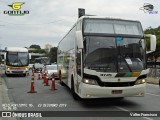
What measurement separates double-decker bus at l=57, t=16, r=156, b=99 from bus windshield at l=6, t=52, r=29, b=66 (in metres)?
21.9

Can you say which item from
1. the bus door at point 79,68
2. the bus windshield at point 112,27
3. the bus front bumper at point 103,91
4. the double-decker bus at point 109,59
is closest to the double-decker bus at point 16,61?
the bus door at point 79,68

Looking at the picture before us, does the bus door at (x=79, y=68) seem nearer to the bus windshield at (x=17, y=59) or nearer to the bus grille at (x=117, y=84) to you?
the bus grille at (x=117, y=84)

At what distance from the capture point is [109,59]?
10648mm

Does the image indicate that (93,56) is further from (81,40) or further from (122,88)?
(122,88)

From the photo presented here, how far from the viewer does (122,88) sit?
34.3 ft

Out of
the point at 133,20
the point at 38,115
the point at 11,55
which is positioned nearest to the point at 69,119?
the point at 38,115

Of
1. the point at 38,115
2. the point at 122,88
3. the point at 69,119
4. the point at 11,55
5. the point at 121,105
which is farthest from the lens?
the point at 11,55

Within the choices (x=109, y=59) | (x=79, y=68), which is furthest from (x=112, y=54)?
(x=79, y=68)

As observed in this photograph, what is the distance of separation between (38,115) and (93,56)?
2.89m

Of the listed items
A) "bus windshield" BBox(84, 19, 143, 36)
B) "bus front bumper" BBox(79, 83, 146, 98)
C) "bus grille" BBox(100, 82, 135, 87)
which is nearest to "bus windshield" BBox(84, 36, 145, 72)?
"bus windshield" BBox(84, 19, 143, 36)

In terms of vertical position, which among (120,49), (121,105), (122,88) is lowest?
(121,105)

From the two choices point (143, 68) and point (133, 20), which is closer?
point (143, 68)

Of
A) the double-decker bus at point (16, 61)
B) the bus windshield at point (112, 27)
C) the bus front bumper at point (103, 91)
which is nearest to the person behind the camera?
the bus front bumper at point (103, 91)

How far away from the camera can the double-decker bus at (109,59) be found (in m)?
10.4
